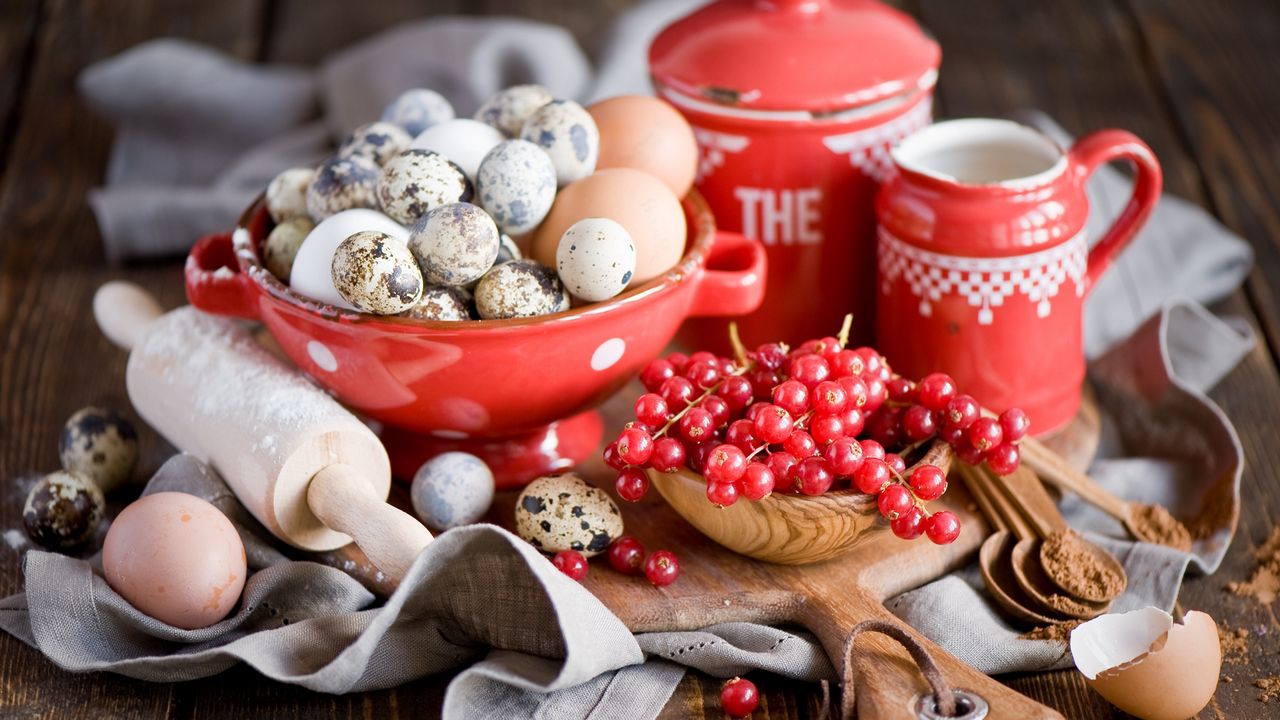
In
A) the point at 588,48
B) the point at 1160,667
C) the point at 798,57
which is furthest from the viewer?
the point at 588,48

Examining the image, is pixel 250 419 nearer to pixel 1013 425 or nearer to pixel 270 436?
pixel 270 436

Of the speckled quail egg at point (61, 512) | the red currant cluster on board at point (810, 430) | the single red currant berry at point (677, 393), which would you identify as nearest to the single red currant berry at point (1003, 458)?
the red currant cluster on board at point (810, 430)

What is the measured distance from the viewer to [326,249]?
0.97m

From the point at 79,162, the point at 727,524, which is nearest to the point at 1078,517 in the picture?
the point at 727,524

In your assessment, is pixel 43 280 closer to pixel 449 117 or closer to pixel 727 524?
pixel 449 117

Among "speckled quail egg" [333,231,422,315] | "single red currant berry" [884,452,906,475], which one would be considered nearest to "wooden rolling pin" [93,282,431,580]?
"speckled quail egg" [333,231,422,315]

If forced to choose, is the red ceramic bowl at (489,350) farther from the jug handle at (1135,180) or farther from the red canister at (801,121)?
the jug handle at (1135,180)

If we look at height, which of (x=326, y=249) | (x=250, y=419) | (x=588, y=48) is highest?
(x=326, y=249)

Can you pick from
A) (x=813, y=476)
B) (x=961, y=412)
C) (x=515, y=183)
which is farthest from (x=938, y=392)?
(x=515, y=183)

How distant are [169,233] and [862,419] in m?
0.87

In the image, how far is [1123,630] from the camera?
0.88 metres

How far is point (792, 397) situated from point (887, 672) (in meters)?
0.18

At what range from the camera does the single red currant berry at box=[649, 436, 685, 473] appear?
92 centimetres

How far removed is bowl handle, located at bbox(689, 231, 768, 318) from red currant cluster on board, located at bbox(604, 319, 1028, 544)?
0.26 ft
